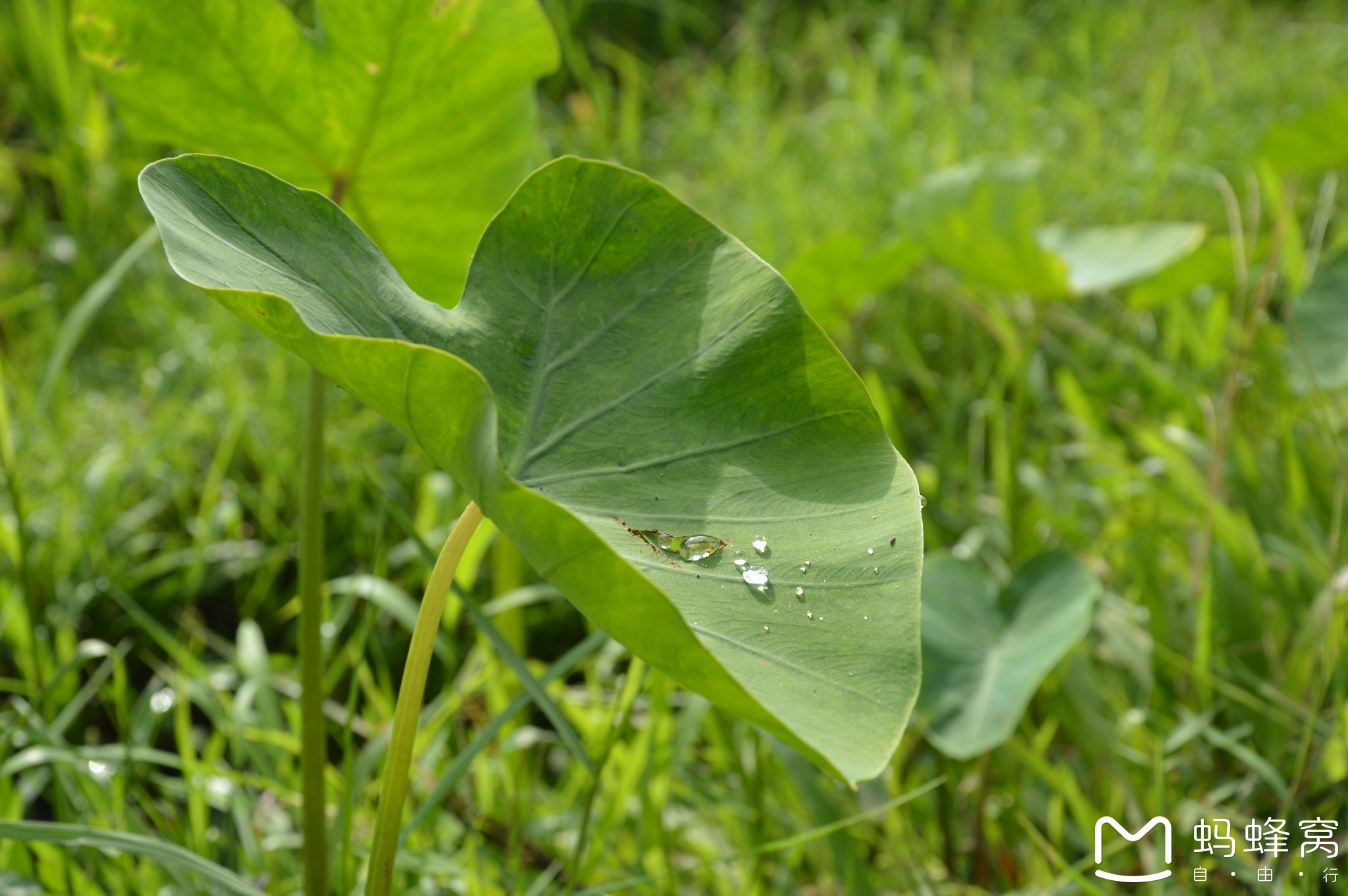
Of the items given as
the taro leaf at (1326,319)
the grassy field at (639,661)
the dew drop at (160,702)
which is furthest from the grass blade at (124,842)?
the taro leaf at (1326,319)

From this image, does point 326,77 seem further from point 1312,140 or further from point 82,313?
point 1312,140

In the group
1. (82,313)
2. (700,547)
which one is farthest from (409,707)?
(82,313)

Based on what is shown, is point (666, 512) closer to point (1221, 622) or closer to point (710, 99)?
point (1221, 622)

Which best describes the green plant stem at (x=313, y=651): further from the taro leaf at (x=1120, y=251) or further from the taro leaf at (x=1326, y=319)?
the taro leaf at (x=1326, y=319)

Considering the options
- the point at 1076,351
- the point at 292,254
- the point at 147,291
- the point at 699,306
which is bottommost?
the point at 1076,351

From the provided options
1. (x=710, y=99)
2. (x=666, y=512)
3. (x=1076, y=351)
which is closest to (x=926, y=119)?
(x=710, y=99)

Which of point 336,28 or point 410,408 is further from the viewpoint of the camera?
point 336,28
